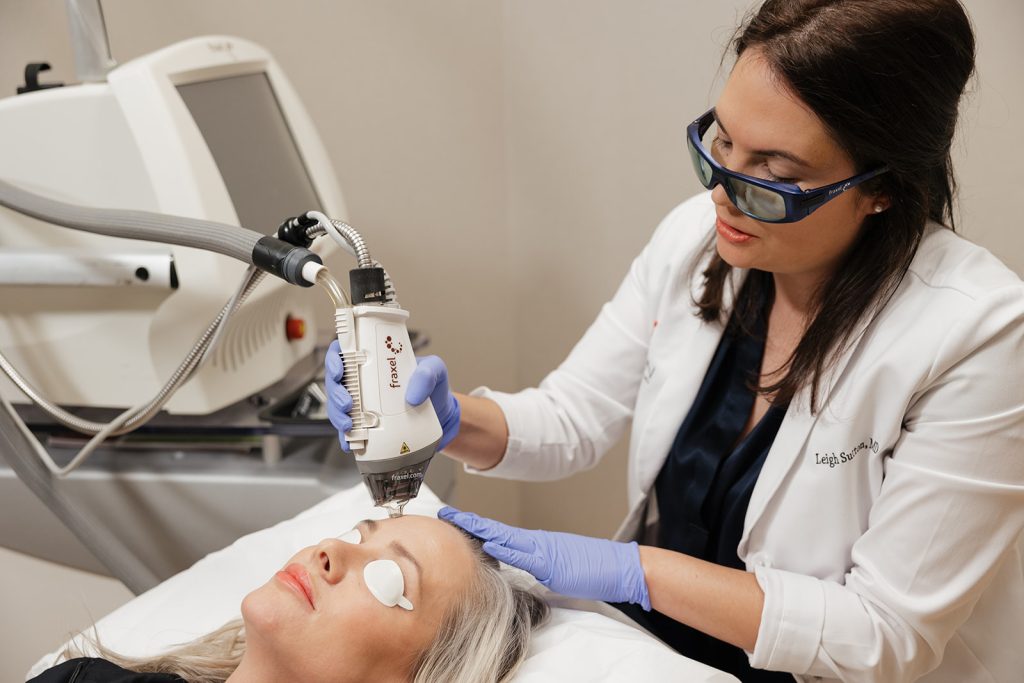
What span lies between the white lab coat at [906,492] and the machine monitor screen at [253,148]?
74 cm

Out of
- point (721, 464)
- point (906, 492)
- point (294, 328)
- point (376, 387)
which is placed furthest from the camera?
point (294, 328)

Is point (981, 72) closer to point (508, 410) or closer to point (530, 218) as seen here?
point (508, 410)

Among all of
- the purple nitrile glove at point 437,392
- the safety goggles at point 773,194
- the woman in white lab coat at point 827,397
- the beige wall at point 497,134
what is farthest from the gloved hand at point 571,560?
the beige wall at point 497,134

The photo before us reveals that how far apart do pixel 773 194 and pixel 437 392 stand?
20.6 inches

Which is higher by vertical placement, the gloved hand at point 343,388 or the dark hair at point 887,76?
the dark hair at point 887,76

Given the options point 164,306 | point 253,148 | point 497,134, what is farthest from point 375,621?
point 497,134

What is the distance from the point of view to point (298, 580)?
3.70 feet

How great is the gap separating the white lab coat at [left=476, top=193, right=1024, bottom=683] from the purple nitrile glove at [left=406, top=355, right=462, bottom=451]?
0.32 m

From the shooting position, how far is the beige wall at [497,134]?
196 centimetres

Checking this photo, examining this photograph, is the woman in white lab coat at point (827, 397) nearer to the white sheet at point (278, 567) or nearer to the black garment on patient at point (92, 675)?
the white sheet at point (278, 567)

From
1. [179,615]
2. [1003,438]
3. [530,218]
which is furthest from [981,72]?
[179,615]

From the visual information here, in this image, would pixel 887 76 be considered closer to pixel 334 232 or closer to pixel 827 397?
pixel 827 397

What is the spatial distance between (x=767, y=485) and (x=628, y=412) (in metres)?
0.33

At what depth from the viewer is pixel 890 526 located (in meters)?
1.12
